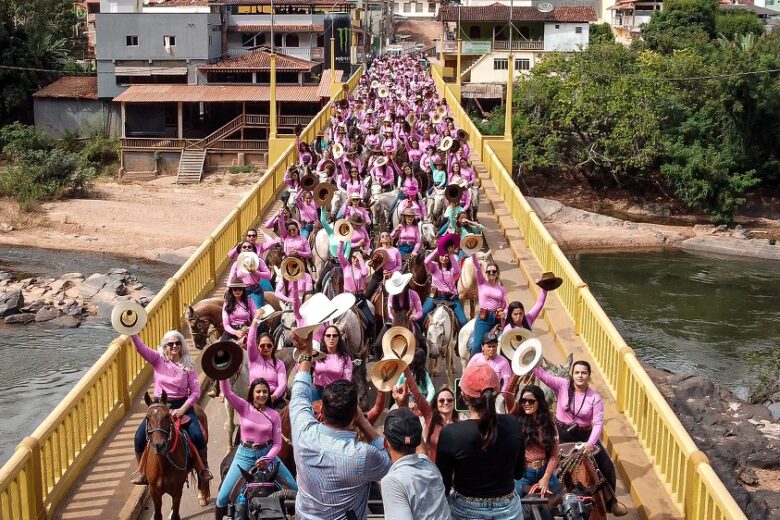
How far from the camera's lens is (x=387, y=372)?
26.9ft

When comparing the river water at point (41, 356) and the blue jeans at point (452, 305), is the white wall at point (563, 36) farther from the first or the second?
the blue jeans at point (452, 305)

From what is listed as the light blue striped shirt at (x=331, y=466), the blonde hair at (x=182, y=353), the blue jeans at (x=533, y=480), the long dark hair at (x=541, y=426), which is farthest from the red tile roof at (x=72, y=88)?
the light blue striped shirt at (x=331, y=466)

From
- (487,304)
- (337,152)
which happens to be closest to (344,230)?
(487,304)

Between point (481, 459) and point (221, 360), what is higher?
point (481, 459)

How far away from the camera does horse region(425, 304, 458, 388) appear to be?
12.9 metres

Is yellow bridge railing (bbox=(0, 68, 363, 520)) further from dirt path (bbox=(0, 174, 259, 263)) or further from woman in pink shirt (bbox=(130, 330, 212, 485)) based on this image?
dirt path (bbox=(0, 174, 259, 263))

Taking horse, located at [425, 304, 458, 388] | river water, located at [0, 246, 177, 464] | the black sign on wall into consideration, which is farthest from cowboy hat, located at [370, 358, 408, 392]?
the black sign on wall

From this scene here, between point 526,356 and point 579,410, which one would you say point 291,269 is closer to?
point 526,356

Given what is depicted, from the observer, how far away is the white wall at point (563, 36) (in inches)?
3105

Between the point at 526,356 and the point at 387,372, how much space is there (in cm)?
215

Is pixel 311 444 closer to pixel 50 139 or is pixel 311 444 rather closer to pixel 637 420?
pixel 637 420

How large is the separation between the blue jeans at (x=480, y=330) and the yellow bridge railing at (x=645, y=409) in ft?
4.64

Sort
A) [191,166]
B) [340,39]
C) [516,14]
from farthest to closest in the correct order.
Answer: [516,14]
[340,39]
[191,166]

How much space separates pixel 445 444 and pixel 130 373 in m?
6.93
